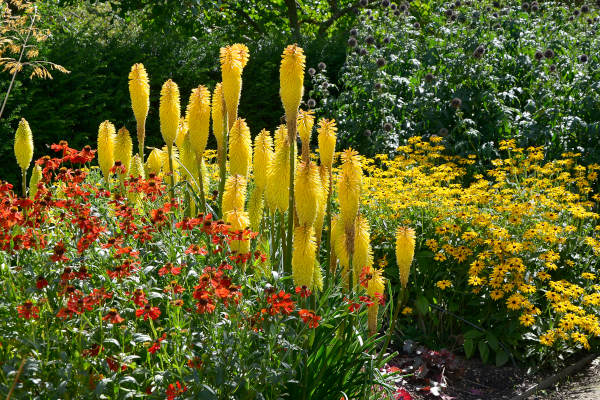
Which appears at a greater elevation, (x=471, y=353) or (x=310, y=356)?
(x=310, y=356)

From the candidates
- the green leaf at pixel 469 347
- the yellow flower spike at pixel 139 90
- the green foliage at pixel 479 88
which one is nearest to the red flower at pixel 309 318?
the yellow flower spike at pixel 139 90

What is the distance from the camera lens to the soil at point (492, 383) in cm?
428

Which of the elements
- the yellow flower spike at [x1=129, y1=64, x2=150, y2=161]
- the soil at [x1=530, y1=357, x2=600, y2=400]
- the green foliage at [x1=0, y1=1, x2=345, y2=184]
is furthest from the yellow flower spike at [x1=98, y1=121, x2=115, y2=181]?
the green foliage at [x1=0, y1=1, x2=345, y2=184]

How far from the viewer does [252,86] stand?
971 centimetres

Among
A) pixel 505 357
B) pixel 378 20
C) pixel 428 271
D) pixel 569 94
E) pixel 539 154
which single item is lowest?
pixel 505 357

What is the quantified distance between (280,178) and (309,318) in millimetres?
686

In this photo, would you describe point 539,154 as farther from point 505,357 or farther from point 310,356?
point 310,356

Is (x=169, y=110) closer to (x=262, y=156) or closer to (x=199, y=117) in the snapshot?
(x=199, y=117)

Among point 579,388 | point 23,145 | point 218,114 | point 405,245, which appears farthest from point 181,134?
point 579,388

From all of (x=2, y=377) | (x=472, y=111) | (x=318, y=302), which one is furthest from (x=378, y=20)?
(x=2, y=377)

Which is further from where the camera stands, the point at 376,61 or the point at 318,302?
the point at 376,61

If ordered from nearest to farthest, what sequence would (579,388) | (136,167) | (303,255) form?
(303,255) → (136,167) → (579,388)

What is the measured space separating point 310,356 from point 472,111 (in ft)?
19.0

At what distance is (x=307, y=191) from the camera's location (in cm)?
279
